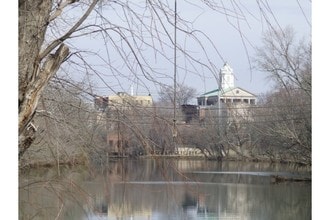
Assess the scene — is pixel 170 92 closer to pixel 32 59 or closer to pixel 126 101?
pixel 126 101

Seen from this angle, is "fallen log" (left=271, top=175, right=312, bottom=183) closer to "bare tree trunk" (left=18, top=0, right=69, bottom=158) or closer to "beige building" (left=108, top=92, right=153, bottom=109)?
"beige building" (left=108, top=92, right=153, bottom=109)

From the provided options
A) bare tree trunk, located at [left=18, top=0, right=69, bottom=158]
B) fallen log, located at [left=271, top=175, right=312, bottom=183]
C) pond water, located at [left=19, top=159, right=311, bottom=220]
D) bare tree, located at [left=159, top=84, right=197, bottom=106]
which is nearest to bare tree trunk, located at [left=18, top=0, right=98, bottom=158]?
bare tree trunk, located at [left=18, top=0, right=69, bottom=158]

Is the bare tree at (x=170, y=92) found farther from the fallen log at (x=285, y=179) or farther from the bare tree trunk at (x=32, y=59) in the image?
the fallen log at (x=285, y=179)

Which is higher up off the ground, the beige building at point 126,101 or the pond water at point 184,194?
the beige building at point 126,101

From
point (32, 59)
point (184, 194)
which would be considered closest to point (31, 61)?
point (32, 59)

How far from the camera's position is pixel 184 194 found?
288 cm

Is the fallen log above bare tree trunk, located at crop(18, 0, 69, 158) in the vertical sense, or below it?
below

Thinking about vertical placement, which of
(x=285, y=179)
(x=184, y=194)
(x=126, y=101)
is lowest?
(x=285, y=179)

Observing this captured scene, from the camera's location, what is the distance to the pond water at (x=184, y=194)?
1.66 metres

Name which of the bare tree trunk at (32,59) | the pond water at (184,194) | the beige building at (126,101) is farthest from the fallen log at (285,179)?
the bare tree trunk at (32,59)

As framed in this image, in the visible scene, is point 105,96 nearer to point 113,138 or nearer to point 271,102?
point 113,138

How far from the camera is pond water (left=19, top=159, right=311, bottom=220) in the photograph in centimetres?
166

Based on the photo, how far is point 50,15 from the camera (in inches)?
38.8
